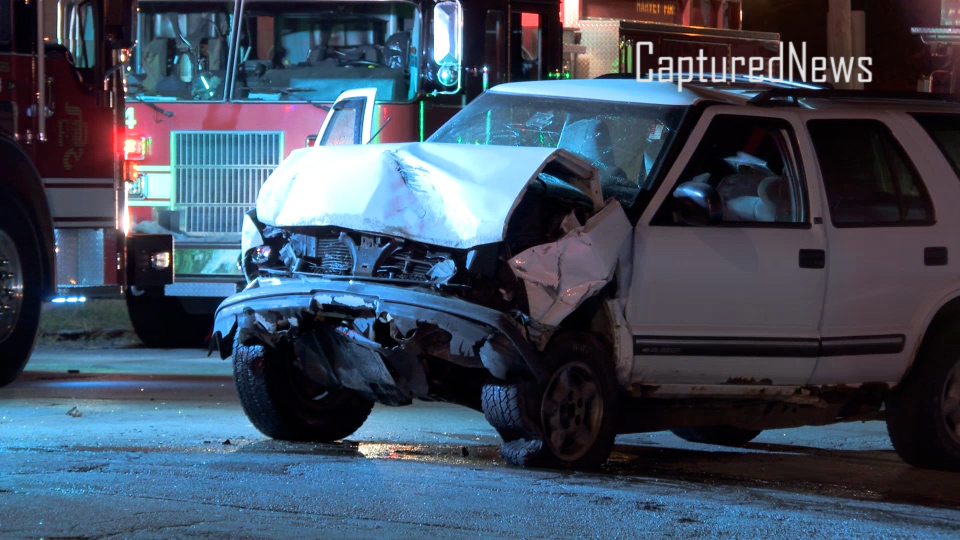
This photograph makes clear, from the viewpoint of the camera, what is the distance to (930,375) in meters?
7.61

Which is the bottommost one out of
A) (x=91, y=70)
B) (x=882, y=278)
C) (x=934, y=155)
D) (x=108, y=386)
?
(x=108, y=386)

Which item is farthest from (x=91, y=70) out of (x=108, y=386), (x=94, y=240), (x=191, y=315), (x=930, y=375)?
(x=930, y=375)

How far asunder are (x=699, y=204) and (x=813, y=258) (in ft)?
2.27

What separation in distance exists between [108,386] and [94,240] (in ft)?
3.78

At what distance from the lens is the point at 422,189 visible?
264 inches

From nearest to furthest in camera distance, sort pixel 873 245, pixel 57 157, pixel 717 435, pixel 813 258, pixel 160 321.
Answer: pixel 813 258, pixel 873 245, pixel 717 435, pixel 57 157, pixel 160 321

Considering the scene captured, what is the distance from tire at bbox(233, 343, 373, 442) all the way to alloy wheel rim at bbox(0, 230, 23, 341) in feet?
9.87

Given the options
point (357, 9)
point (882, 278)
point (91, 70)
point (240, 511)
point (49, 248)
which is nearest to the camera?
point (240, 511)

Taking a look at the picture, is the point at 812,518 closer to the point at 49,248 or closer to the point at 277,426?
the point at 277,426

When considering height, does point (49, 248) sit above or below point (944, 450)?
above

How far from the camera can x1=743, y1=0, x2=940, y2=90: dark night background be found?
3728 cm

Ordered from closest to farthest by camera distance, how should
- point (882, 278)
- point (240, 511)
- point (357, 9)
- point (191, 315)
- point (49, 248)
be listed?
point (240, 511) → point (882, 278) → point (49, 248) → point (357, 9) → point (191, 315)

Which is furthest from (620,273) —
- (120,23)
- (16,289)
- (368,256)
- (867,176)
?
(120,23)

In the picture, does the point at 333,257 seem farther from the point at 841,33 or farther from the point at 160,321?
the point at 841,33
